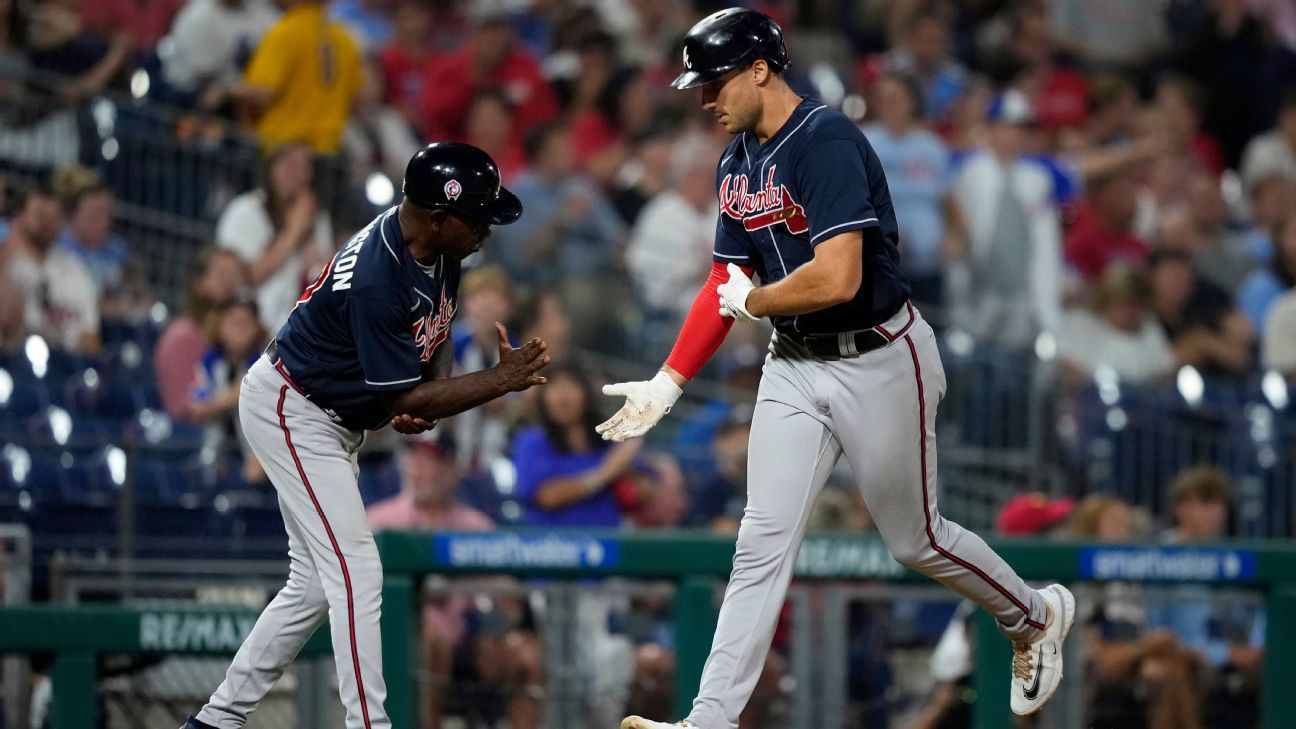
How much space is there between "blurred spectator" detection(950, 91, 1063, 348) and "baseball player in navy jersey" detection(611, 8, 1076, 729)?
5.08 metres

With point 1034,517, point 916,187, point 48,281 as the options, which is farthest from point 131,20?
point 1034,517

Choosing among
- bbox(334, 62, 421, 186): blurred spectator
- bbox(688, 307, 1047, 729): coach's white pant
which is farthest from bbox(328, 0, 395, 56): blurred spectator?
bbox(688, 307, 1047, 729): coach's white pant

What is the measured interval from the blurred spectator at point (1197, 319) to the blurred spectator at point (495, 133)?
3.59 m

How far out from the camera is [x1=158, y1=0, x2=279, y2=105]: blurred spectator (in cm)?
979

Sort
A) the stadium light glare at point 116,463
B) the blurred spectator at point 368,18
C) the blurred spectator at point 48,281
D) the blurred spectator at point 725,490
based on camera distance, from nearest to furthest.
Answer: the stadium light glare at point 116,463
the blurred spectator at point 725,490
the blurred spectator at point 48,281
the blurred spectator at point 368,18

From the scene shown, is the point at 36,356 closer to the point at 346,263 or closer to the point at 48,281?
the point at 48,281

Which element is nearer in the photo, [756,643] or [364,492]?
[756,643]

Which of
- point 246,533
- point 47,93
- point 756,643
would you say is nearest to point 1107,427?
point 246,533

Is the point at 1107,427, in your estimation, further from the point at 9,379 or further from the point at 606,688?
the point at 9,379

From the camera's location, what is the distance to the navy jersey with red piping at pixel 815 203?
14.3 feet

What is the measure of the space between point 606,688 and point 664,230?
3.80 metres

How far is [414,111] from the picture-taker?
10.8 m

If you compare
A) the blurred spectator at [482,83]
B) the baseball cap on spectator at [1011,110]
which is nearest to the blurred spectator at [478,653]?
the blurred spectator at [482,83]

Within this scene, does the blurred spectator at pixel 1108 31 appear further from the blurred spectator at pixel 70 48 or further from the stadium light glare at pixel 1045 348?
the blurred spectator at pixel 70 48
